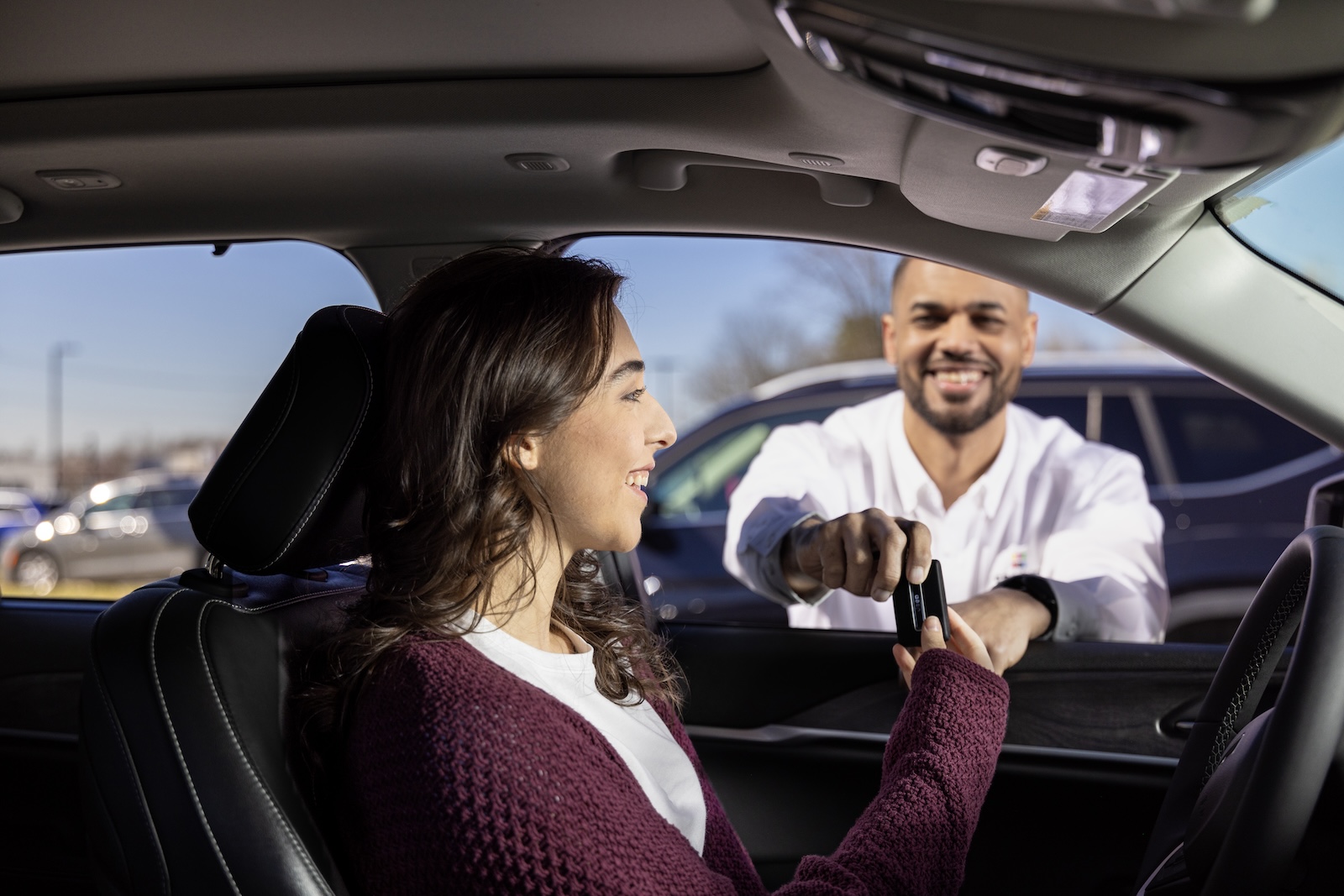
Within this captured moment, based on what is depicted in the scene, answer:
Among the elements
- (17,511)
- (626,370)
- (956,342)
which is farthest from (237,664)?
(17,511)

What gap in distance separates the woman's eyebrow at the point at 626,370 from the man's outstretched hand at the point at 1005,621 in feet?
2.95

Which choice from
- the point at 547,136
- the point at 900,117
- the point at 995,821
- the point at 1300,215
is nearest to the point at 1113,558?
the point at 995,821

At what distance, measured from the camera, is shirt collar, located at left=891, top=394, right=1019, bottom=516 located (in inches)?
129

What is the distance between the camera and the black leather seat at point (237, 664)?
121 centimetres

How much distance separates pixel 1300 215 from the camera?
170 centimetres

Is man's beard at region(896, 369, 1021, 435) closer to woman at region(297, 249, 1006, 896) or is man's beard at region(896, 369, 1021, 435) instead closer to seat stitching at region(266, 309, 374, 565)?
woman at region(297, 249, 1006, 896)

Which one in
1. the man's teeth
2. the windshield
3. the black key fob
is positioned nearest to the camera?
the windshield

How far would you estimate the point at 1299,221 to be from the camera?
5.60 feet

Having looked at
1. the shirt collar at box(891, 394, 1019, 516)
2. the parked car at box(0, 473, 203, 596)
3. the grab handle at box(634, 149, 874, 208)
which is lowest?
the parked car at box(0, 473, 203, 596)

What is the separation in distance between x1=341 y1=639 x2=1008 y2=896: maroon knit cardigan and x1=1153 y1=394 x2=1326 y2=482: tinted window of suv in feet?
13.3

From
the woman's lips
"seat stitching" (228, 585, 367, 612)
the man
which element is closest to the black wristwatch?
the man

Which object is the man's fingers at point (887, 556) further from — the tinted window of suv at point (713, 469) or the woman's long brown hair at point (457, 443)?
the tinted window of suv at point (713, 469)

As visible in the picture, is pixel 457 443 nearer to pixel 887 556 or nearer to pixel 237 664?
pixel 237 664

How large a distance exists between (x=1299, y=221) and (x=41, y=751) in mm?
2864
